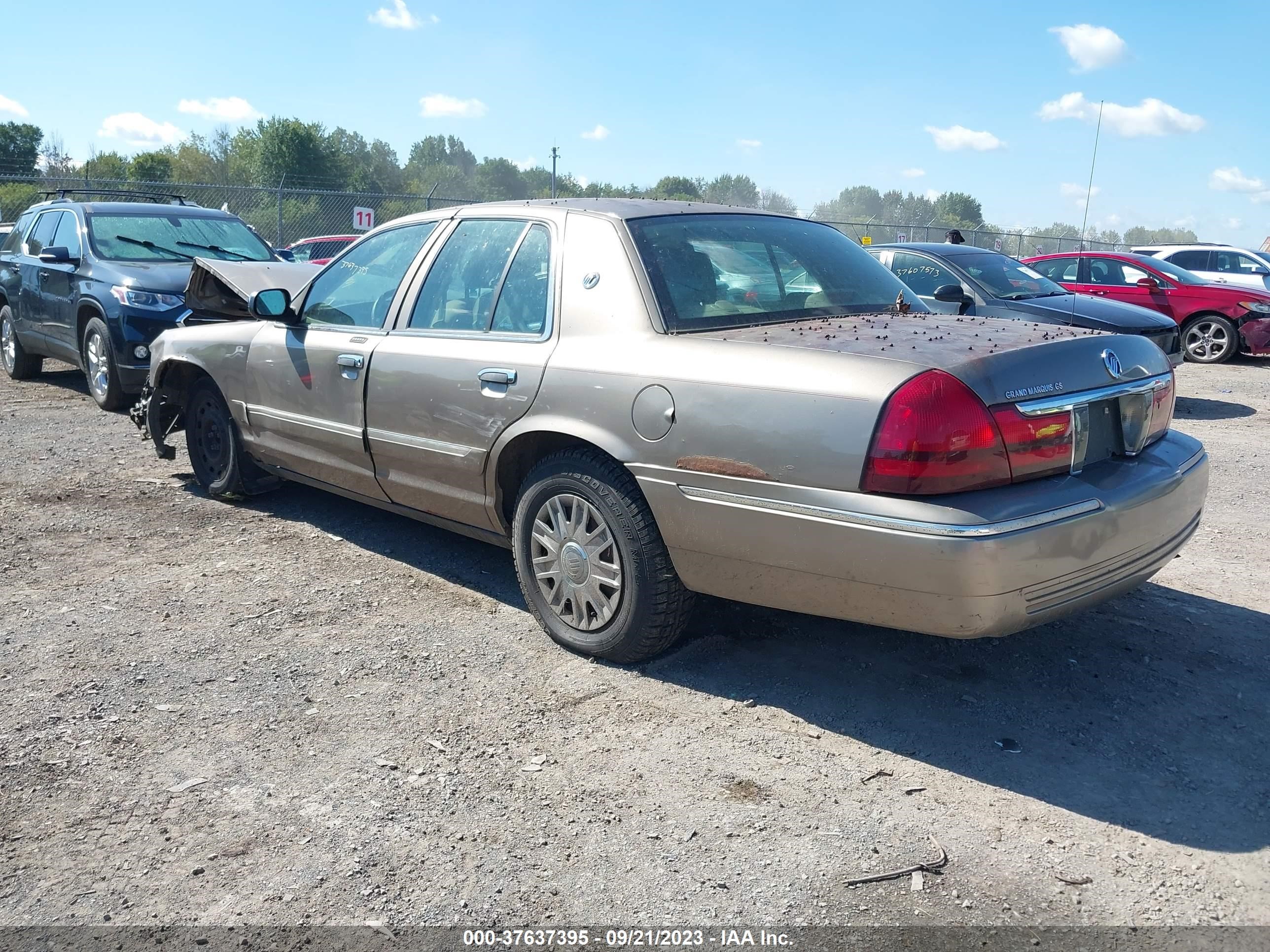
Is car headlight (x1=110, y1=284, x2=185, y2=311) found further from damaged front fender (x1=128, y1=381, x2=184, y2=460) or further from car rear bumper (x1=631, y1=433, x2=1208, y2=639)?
car rear bumper (x1=631, y1=433, x2=1208, y2=639)

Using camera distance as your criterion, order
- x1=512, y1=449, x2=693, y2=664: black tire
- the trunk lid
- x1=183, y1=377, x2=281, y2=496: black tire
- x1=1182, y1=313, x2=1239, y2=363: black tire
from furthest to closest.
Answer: x1=1182, y1=313, x2=1239, y2=363: black tire < x1=183, y1=377, x2=281, y2=496: black tire < x1=512, y1=449, x2=693, y2=664: black tire < the trunk lid

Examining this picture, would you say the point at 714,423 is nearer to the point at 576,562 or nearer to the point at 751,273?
the point at 576,562

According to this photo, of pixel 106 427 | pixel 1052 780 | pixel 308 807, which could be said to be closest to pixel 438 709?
pixel 308 807

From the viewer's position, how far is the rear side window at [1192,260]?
54.9ft

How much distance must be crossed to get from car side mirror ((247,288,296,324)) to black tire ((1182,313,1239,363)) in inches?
481

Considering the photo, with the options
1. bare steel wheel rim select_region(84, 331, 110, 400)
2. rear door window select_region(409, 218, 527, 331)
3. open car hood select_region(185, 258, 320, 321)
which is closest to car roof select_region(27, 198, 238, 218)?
bare steel wheel rim select_region(84, 331, 110, 400)

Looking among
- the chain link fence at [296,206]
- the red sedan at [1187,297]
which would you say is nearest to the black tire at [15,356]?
the chain link fence at [296,206]

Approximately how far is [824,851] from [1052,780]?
31.8 inches

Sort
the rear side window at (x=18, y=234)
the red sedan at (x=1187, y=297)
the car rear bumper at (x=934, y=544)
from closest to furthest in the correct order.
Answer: the car rear bumper at (x=934, y=544) < the rear side window at (x=18, y=234) < the red sedan at (x=1187, y=297)

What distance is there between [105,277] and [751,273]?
23.1ft

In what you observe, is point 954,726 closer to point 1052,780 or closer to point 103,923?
point 1052,780

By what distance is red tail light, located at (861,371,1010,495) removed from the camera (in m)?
2.91

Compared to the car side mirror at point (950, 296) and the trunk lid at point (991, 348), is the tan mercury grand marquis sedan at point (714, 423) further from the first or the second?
the car side mirror at point (950, 296)

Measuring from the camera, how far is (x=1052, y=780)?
10.0ft
